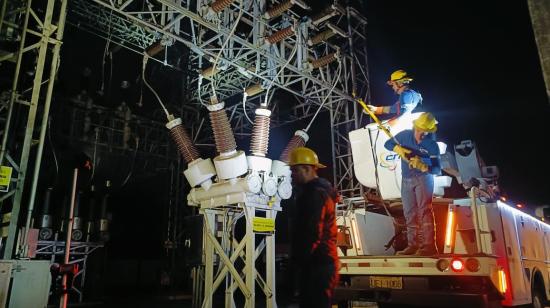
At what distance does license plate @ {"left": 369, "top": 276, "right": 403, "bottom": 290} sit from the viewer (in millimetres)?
5281

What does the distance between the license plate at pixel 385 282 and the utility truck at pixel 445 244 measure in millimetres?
13

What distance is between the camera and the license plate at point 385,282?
208 inches

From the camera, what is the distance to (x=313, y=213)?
3707 mm

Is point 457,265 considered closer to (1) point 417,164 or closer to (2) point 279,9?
(1) point 417,164

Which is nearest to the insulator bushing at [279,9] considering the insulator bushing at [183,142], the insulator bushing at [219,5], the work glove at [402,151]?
the insulator bushing at [219,5]

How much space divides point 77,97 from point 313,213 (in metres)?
12.7

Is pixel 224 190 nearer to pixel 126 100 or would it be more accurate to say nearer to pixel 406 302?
pixel 406 302

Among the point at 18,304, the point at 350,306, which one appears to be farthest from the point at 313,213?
the point at 18,304

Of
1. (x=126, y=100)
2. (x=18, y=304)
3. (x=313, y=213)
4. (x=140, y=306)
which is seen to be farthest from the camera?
(x=126, y=100)

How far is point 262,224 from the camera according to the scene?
290 inches

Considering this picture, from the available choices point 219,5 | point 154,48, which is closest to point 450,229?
point 219,5

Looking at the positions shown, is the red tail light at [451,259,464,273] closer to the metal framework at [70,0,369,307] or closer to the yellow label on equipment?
the metal framework at [70,0,369,307]

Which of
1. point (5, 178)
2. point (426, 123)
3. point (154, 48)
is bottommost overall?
point (5, 178)

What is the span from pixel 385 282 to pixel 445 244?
938 millimetres
